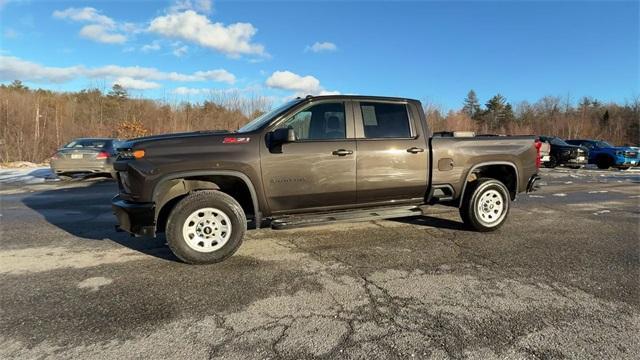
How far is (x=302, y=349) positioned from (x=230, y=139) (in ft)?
8.94

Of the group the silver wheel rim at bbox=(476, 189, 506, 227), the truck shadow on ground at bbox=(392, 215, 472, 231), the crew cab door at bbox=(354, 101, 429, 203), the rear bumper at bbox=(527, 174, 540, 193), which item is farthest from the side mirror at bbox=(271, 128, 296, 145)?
the rear bumper at bbox=(527, 174, 540, 193)

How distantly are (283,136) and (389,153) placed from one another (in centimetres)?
154

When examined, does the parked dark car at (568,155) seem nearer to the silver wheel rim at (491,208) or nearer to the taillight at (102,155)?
the silver wheel rim at (491,208)

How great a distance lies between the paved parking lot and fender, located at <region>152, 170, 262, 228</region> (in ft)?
2.28

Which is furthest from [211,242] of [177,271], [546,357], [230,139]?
[546,357]

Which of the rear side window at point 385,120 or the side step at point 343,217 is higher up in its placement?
the rear side window at point 385,120

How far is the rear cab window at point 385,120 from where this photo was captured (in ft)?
18.4

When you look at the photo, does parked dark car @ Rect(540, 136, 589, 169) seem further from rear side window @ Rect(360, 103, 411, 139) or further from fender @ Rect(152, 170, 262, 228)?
fender @ Rect(152, 170, 262, 228)

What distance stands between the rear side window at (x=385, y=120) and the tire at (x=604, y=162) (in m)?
22.5

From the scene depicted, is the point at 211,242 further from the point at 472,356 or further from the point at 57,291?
the point at 472,356

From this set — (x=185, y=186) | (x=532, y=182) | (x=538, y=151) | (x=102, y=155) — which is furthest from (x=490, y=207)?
(x=102, y=155)

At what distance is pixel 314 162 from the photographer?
520 centimetres

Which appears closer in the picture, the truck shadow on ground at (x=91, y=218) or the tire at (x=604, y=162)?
the truck shadow on ground at (x=91, y=218)

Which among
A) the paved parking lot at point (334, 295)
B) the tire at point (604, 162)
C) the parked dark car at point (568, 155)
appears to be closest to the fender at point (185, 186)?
the paved parking lot at point (334, 295)
